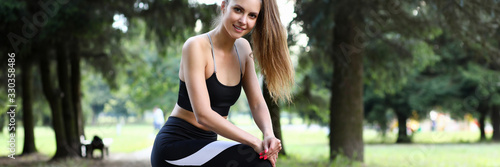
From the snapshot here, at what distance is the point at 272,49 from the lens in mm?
2195

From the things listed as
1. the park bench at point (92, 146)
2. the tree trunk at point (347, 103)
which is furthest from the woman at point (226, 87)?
the park bench at point (92, 146)

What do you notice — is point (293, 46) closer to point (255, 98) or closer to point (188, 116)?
point (255, 98)

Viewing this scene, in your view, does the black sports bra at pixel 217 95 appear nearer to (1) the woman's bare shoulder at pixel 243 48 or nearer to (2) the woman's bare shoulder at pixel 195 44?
(2) the woman's bare shoulder at pixel 195 44

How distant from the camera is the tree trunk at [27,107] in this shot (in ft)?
45.1

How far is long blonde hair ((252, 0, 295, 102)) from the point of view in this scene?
6.98ft

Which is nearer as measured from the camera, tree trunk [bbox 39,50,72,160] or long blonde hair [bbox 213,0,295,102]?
long blonde hair [bbox 213,0,295,102]

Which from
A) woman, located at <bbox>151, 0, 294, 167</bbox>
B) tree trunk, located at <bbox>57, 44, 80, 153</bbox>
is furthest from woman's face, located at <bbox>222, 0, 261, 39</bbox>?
tree trunk, located at <bbox>57, 44, 80, 153</bbox>

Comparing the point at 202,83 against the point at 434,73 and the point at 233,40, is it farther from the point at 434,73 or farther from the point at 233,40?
the point at 434,73

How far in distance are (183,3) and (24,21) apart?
288 centimetres

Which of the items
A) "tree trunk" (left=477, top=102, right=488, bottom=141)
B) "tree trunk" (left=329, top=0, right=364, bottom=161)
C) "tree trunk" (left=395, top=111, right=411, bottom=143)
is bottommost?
"tree trunk" (left=395, top=111, right=411, bottom=143)

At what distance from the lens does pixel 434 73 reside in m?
25.4

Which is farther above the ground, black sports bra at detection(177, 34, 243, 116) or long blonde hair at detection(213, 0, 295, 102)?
long blonde hair at detection(213, 0, 295, 102)

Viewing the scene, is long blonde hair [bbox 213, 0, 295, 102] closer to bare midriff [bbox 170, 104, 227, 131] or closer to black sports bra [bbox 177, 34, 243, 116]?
black sports bra [bbox 177, 34, 243, 116]

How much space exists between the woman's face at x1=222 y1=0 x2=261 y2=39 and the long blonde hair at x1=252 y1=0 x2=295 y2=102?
0.16 feet
